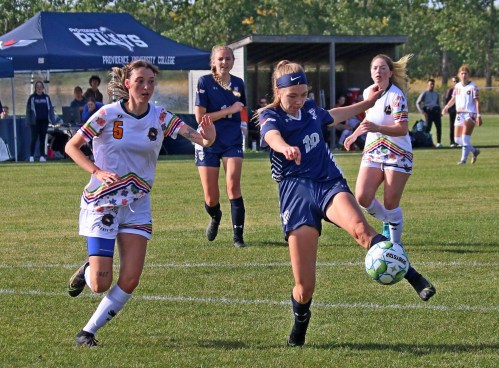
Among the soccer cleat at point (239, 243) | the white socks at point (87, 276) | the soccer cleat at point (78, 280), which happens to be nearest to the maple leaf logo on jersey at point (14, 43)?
the soccer cleat at point (239, 243)

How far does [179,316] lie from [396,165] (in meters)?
3.45

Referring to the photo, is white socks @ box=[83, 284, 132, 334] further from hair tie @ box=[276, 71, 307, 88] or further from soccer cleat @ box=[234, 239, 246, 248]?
soccer cleat @ box=[234, 239, 246, 248]

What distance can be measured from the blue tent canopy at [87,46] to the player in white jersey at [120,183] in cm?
1984

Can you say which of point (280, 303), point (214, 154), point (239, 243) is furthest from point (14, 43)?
point (280, 303)

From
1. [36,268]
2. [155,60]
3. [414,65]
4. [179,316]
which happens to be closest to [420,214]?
[36,268]

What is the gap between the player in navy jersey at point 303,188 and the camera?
701 centimetres

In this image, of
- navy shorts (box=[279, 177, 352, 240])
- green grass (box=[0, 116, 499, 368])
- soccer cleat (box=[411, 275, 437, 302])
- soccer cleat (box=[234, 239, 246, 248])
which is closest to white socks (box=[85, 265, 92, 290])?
green grass (box=[0, 116, 499, 368])

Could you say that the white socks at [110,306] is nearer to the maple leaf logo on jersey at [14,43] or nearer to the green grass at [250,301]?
the green grass at [250,301]

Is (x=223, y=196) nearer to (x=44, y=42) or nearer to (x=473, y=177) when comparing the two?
(x=473, y=177)

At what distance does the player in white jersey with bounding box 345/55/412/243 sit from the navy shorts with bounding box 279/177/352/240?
339 centimetres

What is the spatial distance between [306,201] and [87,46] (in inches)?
856

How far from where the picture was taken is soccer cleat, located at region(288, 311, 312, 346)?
7070 millimetres

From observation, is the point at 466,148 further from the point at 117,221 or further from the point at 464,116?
the point at 117,221

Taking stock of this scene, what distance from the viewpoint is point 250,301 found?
8594mm
